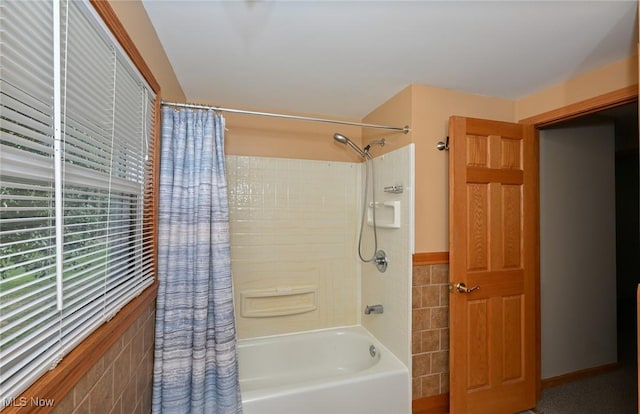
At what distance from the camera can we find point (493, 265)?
1900 millimetres

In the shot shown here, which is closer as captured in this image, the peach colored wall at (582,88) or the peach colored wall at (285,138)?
the peach colored wall at (582,88)

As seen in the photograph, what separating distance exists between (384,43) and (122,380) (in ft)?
6.53

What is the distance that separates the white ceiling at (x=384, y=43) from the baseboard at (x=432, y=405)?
224 centimetres

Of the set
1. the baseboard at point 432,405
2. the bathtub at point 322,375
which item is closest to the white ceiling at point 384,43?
the bathtub at point 322,375

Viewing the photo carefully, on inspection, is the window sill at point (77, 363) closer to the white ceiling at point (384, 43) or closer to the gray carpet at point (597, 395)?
the white ceiling at point (384, 43)

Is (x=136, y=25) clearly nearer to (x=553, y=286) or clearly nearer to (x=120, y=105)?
(x=120, y=105)

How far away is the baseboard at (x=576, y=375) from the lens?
2314 mm

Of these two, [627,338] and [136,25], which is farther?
[627,338]

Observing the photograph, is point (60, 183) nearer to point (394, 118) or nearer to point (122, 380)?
point (122, 380)

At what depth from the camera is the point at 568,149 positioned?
237 centimetres

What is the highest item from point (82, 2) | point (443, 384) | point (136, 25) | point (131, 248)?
point (136, 25)

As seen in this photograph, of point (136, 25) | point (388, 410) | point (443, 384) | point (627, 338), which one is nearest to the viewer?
point (136, 25)

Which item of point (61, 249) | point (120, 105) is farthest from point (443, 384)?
point (120, 105)

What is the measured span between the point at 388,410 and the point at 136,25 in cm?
257
